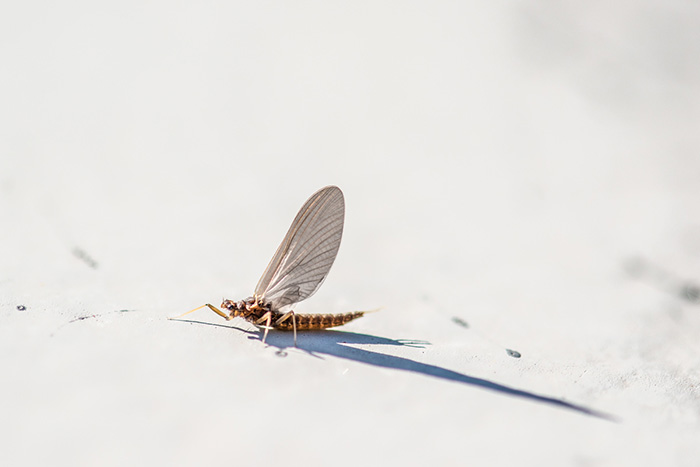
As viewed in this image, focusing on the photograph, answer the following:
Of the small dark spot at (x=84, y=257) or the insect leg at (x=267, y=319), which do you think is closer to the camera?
the insect leg at (x=267, y=319)

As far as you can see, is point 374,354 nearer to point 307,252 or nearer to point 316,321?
point 316,321

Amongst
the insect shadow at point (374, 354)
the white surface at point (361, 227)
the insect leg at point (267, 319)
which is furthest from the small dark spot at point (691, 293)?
the insect leg at point (267, 319)

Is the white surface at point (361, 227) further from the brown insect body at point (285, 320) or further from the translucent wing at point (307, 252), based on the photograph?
the translucent wing at point (307, 252)

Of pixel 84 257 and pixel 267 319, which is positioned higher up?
pixel 84 257

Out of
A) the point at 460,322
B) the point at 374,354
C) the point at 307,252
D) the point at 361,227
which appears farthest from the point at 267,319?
the point at 361,227

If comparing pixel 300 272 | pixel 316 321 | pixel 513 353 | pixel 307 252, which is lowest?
pixel 513 353

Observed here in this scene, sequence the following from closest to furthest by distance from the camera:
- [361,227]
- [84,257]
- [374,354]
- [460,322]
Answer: [374,354], [460,322], [84,257], [361,227]

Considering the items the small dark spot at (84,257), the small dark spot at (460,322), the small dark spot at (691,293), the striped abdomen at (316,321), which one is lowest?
the small dark spot at (460,322)
